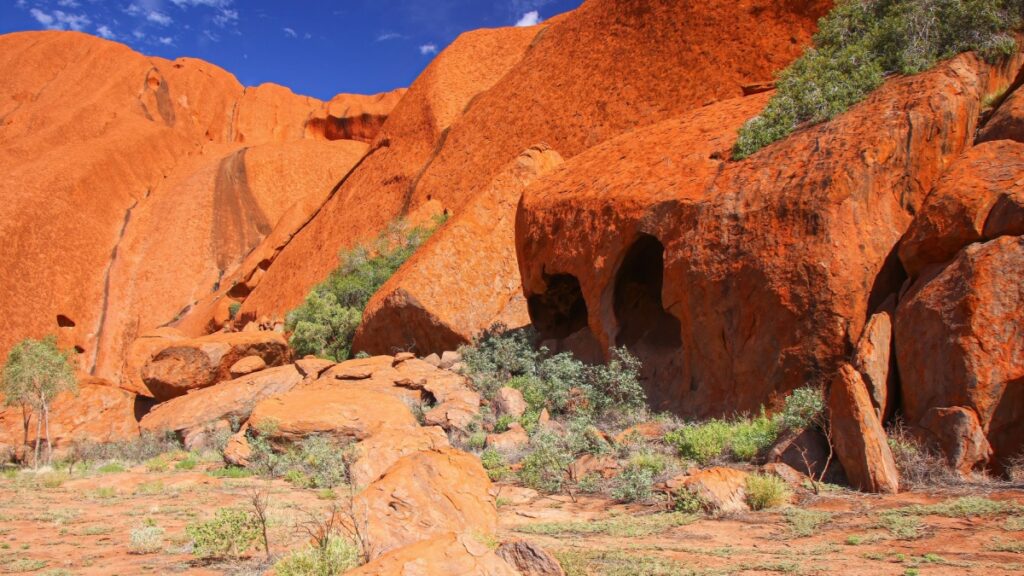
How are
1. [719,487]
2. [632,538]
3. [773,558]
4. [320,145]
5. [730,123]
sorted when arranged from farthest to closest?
[320,145], [730,123], [719,487], [632,538], [773,558]

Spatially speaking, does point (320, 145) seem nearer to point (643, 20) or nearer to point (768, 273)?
point (643, 20)

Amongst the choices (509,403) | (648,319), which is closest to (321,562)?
(509,403)

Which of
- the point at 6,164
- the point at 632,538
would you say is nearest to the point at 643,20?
the point at 632,538

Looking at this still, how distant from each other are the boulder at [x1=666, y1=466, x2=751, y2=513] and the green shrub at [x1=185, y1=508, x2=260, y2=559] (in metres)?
3.63

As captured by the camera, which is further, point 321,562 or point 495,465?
point 495,465

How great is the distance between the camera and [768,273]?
7.98 m

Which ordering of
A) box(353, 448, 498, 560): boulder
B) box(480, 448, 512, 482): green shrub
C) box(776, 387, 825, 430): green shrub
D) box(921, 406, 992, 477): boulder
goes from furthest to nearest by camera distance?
1. box(480, 448, 512, 482): green shrub
2. box(776, 387, 825, 430): green shrub
3. box(921, 406, 992, 477): boulder
4. box(353, 448, 498, 560): boulder

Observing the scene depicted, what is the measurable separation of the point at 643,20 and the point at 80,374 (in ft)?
58.2

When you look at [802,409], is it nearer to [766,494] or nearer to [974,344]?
[766,494]

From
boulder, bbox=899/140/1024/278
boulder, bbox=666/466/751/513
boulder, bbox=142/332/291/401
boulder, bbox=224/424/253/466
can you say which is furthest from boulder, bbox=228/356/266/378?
boulder, bbox=899/140/1024/278

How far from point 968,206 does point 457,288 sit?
9.81m

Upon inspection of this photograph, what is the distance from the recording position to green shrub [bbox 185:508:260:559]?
5.52 meters

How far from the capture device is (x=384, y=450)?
851 cm

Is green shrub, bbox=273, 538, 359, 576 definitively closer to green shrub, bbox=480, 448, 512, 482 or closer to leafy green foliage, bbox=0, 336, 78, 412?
green shrub, bbox=480, 448, 512, 482
